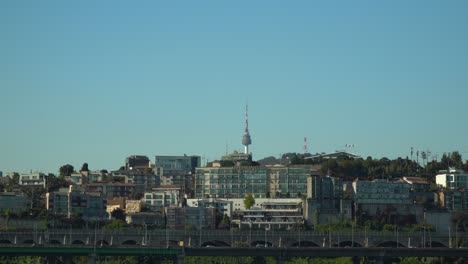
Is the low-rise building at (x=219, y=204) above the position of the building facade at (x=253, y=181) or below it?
below

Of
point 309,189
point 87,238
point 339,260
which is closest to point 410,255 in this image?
point 339,260

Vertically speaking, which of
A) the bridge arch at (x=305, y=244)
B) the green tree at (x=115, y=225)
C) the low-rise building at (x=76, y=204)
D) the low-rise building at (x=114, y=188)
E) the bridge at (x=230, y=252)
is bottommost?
the bridge at (x=230, y=252)

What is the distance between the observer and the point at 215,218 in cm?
14900

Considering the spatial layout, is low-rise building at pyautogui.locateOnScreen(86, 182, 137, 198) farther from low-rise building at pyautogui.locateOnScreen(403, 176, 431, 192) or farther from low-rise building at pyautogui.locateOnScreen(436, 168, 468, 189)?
low-rise building at pyautogui.locateOnScreen(436, 168, 468, 189)

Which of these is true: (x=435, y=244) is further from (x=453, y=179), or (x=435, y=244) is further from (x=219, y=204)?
(x=453, y=179)

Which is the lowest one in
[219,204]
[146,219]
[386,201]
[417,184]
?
[146,219]

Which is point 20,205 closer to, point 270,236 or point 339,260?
point 270,236

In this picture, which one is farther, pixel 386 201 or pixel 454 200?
pixel 454 200

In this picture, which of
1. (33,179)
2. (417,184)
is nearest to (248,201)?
(417,184)

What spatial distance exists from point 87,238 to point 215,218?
28.9m

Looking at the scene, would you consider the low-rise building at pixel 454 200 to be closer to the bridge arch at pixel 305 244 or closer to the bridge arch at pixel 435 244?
the bridge arch at pixel 435 244

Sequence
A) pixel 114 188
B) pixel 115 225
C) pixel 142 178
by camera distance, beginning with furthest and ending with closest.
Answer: pixel 142 178
pixel 114 188
pixel 115 225

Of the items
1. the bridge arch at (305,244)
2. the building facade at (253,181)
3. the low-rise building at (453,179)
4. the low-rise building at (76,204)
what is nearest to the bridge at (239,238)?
the bridge arch at (305,244)

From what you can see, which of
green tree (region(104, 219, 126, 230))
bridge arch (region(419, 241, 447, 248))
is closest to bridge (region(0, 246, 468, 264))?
bridge arch (region(419, 241, 447, 248))
